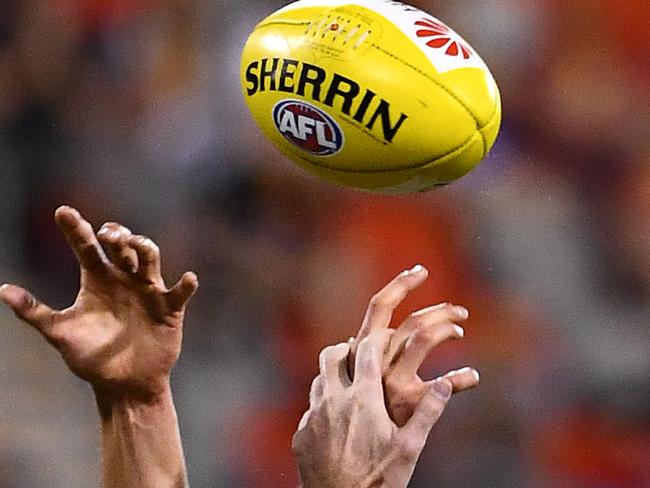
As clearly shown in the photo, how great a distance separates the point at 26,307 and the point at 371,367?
379mm

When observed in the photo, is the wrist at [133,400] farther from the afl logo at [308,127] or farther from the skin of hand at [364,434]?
the afl logo at [308,127]

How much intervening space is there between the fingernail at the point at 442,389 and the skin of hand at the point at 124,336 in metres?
0.29

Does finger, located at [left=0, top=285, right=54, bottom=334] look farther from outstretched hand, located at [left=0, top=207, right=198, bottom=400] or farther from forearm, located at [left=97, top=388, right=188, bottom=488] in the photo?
forearm, located at [left=97, top=388, right=188, bottom=488]

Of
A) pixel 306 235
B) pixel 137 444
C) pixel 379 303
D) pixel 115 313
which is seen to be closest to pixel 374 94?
pixel 379 303

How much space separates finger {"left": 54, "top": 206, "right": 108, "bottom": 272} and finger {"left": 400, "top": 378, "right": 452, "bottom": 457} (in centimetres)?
39

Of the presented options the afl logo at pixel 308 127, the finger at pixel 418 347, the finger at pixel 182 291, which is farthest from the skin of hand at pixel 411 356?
the afl logo at pixel 308 127

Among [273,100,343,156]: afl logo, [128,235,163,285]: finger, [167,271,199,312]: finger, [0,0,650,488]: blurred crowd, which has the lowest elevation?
[0,0,650,488]: blurred crowd

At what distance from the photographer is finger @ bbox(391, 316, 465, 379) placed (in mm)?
1239

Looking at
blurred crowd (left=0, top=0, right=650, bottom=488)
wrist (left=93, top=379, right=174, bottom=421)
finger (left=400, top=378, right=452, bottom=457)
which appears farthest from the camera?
blurred crowd (left=0, top=0, right=650, bottom=488)

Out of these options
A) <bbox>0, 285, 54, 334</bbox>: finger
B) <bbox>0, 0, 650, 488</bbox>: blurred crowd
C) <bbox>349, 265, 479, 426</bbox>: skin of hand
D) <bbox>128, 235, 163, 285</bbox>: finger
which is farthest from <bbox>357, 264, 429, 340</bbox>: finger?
<bbox>0, 0, 650, 488</bbox>: blurred crowd

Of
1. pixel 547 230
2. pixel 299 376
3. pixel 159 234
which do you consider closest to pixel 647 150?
pixel 547 230

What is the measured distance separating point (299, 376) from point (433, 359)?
0.29m

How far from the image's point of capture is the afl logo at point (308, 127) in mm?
1481

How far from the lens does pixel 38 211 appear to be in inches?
104
